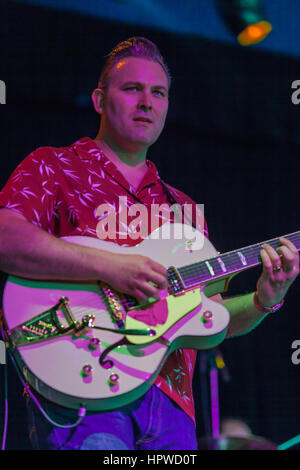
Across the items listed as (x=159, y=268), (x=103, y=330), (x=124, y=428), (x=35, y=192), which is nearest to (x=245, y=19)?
(x=35, y=192)

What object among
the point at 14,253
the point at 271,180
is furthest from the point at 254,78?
the point at 14,253

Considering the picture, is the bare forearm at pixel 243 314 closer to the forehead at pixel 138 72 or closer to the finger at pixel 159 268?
the finger at pixel 159 268

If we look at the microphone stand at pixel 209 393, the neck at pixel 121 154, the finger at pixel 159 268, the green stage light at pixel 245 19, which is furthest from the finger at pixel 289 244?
the green stage light at pixel 245 19

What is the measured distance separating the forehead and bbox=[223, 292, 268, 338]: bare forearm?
1046mm

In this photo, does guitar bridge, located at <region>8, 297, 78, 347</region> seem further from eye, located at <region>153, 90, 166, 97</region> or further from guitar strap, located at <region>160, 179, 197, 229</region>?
eye, located at <region>153, 90, 166, 97</region>

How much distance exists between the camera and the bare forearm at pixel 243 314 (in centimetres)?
212

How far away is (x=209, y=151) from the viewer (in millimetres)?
3887

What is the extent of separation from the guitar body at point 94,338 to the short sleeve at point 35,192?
0.18 m

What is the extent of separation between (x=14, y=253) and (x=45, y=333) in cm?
31

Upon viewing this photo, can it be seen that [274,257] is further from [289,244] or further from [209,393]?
[209,393]

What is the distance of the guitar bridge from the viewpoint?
1.66m

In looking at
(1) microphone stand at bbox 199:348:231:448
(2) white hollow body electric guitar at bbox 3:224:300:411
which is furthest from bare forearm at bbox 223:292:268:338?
(1) microphone stand at bbox 199:348:231:448

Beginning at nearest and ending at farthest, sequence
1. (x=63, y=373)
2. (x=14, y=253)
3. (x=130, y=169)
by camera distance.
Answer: (x=63, y=373), (x=14, y=253), (x=130, y=169)

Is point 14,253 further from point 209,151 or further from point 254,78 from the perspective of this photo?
point 254,78
